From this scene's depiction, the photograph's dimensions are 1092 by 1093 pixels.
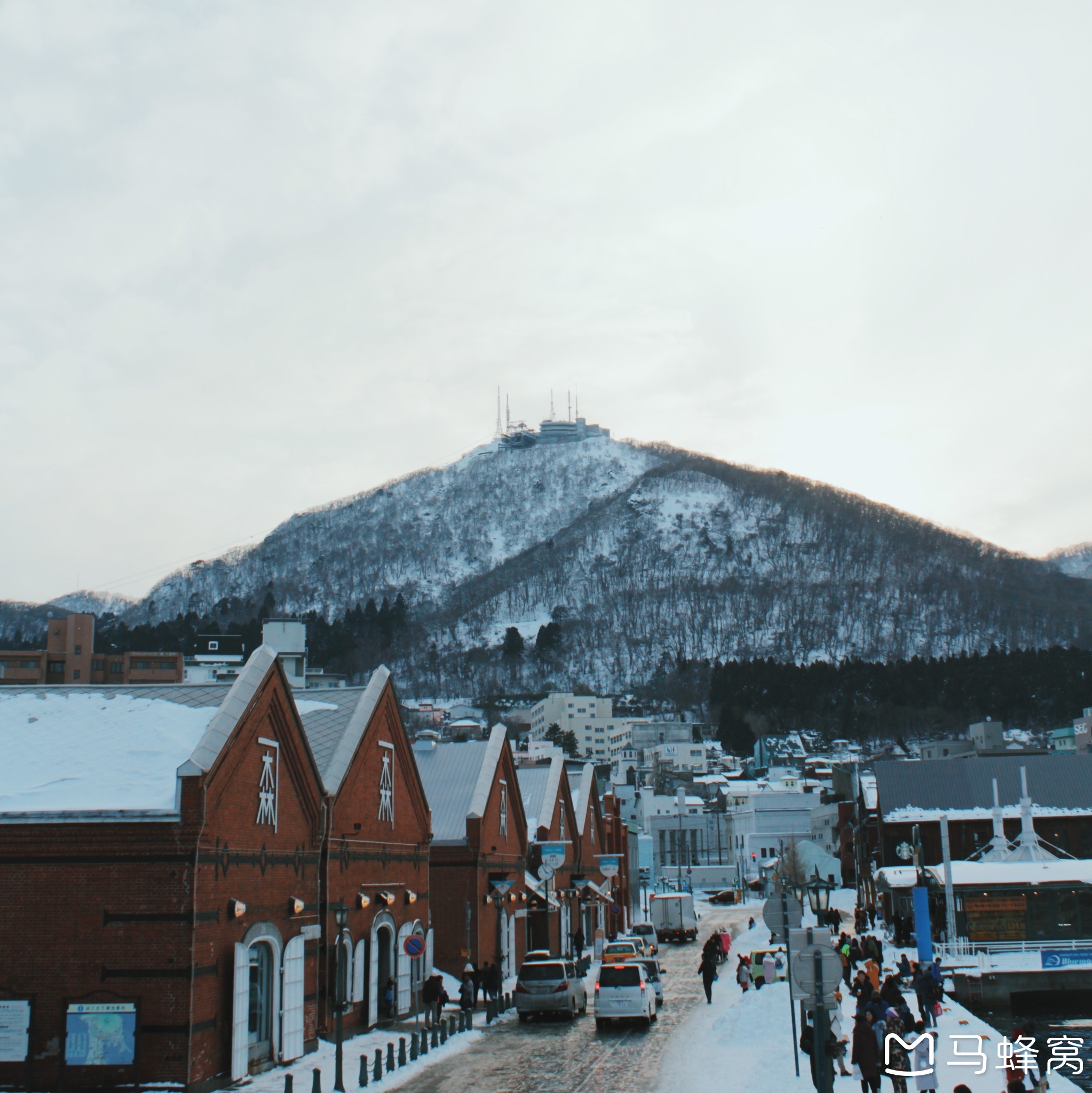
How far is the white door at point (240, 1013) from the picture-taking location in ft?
70.4

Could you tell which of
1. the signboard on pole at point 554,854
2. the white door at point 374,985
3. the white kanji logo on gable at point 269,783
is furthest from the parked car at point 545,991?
the signboard on pole at point 554,854

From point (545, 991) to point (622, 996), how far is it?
8.77 ft

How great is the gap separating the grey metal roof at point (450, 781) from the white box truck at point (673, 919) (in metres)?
26.4

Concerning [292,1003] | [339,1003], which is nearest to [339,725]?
[292,1003]

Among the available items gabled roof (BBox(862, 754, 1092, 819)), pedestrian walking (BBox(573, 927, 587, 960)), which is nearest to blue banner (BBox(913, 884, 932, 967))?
pedestrian walking (BBox(573, 927, 587, 960))

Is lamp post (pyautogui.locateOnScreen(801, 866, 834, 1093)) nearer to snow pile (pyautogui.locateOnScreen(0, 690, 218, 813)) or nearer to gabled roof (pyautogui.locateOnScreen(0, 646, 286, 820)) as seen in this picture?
gabled roof (pyautogui.locateOnScreen(0, 646, 286, 820))

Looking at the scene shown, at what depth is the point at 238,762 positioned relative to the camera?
75.1ft

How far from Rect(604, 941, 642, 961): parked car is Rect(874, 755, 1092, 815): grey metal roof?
32.9 m

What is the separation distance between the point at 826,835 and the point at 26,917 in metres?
118

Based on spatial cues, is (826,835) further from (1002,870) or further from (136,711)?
(136,711)

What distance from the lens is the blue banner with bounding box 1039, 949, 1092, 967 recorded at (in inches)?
1678

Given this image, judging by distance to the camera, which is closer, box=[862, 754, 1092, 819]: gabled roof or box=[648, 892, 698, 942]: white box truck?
box=[648, 892, 698, 942]: white box truck

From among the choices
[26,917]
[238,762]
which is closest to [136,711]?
[238,762]

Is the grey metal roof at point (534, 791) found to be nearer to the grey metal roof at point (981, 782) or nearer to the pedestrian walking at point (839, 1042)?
the pedestrian walking at point (839, 1042)
